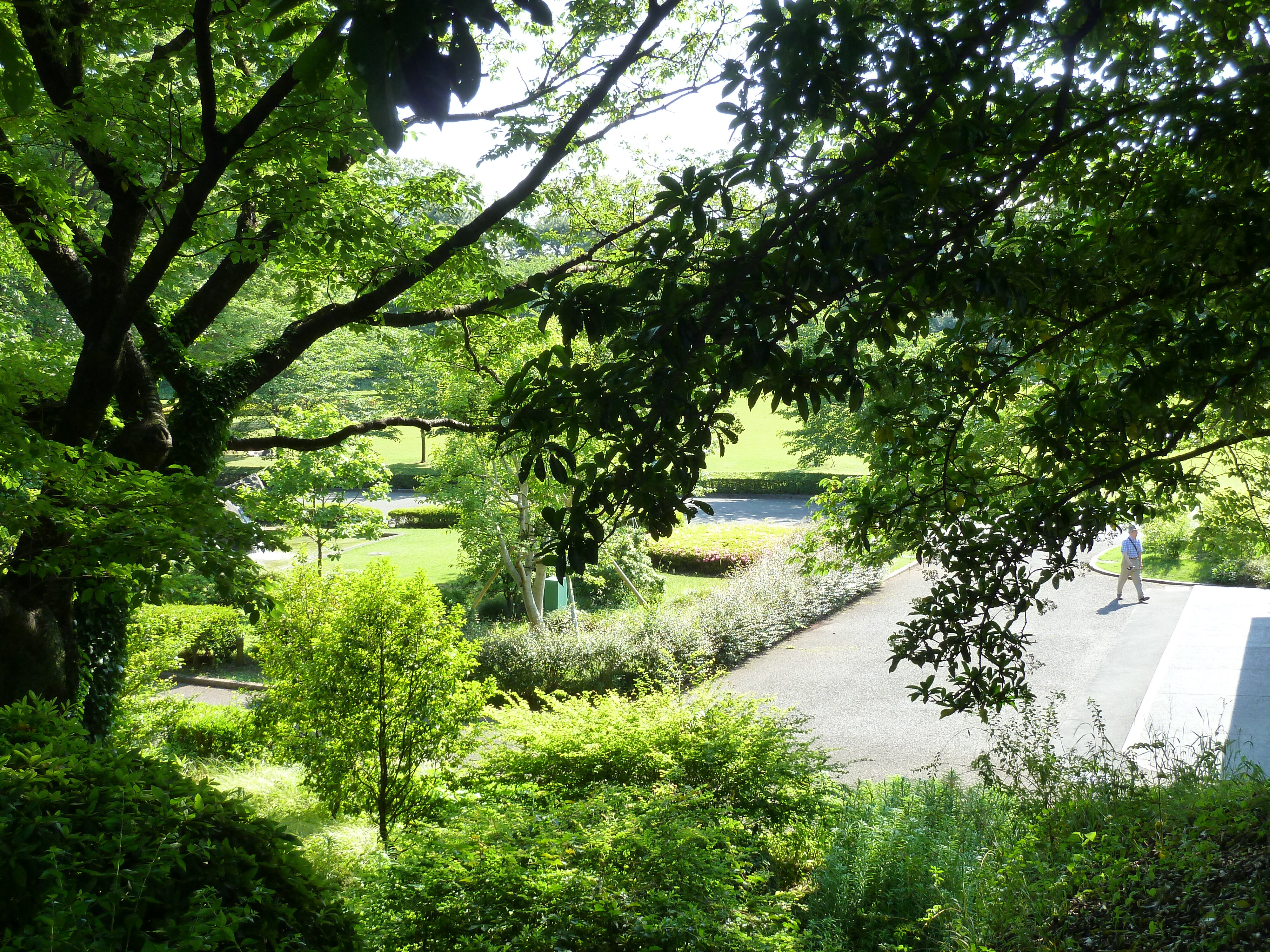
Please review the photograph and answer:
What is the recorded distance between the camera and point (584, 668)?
12984 millimetres

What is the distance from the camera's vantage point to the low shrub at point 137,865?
235 cm

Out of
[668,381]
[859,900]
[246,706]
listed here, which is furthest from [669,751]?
[246,706]

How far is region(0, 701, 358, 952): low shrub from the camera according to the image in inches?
92.5

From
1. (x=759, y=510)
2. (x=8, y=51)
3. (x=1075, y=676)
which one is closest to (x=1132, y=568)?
(x=1075, y=676)

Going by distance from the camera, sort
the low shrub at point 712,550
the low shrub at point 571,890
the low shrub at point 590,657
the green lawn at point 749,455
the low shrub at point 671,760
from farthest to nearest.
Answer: the green lawn at point 749,455 < the low shrub at point 712,550 < the low shrub at point 590,657 < the low shrub at point 671,760 < the low shrub at point 571,890

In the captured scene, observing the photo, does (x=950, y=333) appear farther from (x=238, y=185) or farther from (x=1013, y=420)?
(x=238, y=185)

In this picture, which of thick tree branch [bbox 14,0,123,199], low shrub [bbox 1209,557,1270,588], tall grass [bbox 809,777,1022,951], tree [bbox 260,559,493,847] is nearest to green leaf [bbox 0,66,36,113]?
thick tree branch [bbox 14,0,123,199]

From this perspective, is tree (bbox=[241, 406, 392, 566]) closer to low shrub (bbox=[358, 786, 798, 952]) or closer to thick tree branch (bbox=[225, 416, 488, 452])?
thick tree branch (bbox=[225, 416, 488, 452])

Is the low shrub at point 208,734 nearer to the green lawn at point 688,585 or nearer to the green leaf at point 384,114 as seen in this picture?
the green lawn at point 688,585

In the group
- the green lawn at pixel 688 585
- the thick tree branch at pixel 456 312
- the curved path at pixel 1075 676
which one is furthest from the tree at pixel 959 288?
the green lawn at pixel 688 585

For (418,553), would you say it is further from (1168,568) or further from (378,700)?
(1168,568)

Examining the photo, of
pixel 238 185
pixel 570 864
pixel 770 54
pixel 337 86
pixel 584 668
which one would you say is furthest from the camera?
pixel 584 668

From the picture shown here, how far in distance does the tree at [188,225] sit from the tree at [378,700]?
5.75 ft

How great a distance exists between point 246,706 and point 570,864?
34.0 ft
